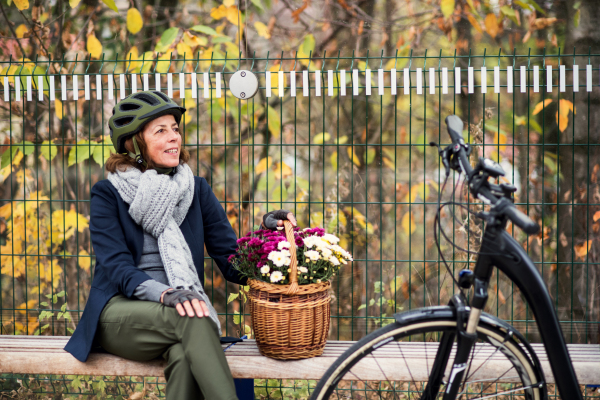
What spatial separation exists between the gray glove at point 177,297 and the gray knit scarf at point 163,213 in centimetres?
9

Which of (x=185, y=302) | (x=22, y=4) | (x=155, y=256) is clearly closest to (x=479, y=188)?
(x=185, y=302)

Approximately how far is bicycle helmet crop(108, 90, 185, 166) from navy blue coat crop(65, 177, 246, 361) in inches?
7.2

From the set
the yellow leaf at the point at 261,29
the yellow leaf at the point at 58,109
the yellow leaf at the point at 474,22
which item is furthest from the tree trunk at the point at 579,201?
the yellow leaf at the point at 58,109

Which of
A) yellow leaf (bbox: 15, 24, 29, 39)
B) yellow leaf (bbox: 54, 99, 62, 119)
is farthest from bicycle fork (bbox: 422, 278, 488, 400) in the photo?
yellow leaf (bbox: 15, 24, 29, 39)

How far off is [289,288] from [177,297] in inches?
15.4

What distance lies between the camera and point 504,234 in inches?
63.0

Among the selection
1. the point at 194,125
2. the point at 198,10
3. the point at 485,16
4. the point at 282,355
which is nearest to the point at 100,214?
the point at 282,355

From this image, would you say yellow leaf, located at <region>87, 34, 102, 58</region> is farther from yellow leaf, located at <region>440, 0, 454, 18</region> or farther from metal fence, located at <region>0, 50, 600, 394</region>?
yellow leaf, located at <region>440, 0, 454, 18</region>

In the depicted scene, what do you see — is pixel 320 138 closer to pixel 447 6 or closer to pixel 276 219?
pixel 447 6

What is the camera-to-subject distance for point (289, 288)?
2.00 m

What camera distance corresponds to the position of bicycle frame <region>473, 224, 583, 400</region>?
5.18ft

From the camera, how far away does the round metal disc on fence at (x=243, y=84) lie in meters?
2.92

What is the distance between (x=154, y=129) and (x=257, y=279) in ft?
2.40

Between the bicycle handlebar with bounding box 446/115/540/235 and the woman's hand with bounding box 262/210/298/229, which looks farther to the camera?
the woman's hand with bounding box 262/210/298/229
